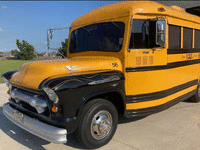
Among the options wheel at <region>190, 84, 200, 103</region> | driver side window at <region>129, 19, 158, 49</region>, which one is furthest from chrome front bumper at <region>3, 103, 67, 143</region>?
wheel at <region>190, 84, 200, 103</region>

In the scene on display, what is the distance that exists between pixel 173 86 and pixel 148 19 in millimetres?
1651

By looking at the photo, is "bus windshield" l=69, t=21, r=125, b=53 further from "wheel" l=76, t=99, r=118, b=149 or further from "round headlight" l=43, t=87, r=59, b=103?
"round headlight" l=43, t=87, r=59, b=103

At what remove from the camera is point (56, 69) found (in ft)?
8.89

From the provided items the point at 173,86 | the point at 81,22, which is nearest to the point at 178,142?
the point at 173,86


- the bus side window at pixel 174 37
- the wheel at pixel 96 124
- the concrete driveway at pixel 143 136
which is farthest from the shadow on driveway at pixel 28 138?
the bus side window at pixel 174 37

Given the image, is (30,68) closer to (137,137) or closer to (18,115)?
(18,115)

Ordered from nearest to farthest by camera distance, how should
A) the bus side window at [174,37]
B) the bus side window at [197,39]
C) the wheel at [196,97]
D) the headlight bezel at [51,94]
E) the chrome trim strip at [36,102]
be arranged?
the headlight bezel at [51,94]
the chrome trim strip at [36,102]
the bus side window at [174,37]
the bus side window at [197,39]
the wheel at [196,97]

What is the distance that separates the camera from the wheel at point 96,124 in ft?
8.82

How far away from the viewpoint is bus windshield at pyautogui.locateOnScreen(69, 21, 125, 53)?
133 inches

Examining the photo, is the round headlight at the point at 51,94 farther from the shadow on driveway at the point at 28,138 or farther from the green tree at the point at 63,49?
the green tree at the point at 63,49

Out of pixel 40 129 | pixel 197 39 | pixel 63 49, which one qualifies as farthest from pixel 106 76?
pixel 197 39

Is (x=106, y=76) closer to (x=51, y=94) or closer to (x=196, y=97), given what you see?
(x=51, y=94)

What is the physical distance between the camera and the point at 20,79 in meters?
2.98

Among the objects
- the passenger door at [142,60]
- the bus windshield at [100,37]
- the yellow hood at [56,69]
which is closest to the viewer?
the yellow hood at [56,69]
